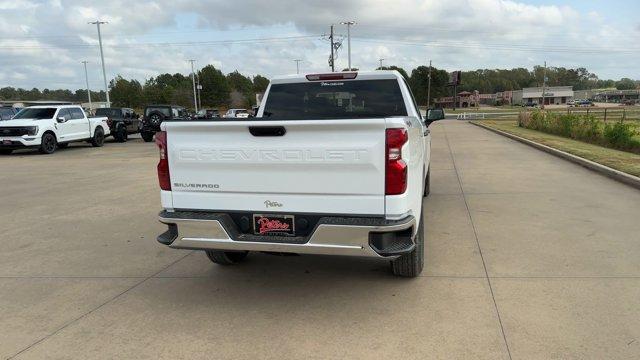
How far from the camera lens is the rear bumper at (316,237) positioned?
3.75 metres

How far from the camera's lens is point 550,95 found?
15312cm

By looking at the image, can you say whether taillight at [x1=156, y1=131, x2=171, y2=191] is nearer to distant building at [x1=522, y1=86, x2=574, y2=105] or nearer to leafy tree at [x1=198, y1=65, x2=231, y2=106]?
leafy tree at [x1=198, y1=65, x2=231, y2=106]

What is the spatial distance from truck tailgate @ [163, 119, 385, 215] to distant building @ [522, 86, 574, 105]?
158889mm

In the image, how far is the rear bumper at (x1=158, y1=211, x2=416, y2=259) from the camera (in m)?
3.75

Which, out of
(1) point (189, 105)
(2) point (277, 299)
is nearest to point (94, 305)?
(2) point (277, 299)

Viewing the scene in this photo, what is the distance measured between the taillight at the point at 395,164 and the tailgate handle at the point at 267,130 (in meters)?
0.81

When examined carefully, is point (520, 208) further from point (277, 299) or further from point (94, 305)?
point (94, 305)

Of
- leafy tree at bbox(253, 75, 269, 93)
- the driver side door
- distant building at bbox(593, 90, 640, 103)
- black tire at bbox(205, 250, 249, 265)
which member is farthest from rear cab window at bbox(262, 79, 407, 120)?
distant building at bbox(593, 90, 640, 103)

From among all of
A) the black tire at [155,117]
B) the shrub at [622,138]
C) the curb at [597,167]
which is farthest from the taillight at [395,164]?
the black tire at [155,117]

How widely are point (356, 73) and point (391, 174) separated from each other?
2.50 metres

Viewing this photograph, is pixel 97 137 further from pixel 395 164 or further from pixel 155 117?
pixel 395 164

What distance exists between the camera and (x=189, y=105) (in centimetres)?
10488

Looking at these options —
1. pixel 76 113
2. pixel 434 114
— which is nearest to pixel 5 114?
pixel 76 113

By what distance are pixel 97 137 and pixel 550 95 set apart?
507ft
